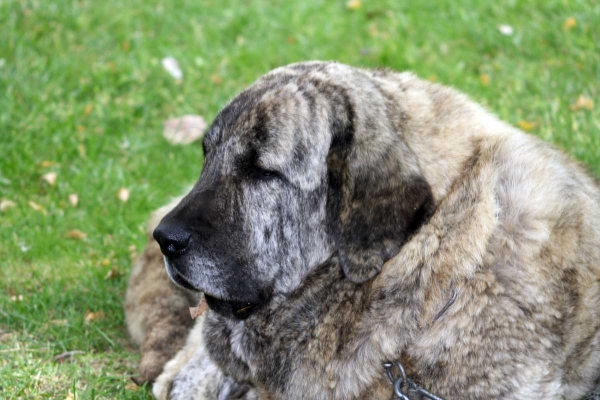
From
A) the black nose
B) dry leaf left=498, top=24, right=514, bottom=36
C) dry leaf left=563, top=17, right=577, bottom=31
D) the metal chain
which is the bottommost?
dry leaf left=498, top=24, right=514, bottom=36

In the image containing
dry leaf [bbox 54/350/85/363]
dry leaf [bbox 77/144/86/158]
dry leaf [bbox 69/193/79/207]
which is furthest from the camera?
Result: dry leaf [bbox 77/144/86/158]

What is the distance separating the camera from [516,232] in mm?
3715

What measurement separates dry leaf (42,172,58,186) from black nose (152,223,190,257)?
131 inches

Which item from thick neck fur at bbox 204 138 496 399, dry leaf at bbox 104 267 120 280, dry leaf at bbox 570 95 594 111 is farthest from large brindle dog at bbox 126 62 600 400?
dry leaf at bbox 570 95 594 111

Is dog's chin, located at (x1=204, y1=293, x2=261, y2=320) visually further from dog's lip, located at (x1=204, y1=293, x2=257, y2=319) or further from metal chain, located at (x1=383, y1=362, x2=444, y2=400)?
metal chain, located at (x1=383, y1=362, x2=444, y2=400)

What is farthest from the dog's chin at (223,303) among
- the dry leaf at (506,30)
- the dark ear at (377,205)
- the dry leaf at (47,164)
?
the dry leaf at (506,30)

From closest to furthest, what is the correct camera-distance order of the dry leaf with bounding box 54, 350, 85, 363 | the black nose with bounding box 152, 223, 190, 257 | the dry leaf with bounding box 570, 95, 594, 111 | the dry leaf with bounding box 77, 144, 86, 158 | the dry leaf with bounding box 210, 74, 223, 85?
the black nose with bounding box 152, 223, 190, 257 → the dry leaf with bounding box 54, 350, 85, 363 → the dry leaf with bounding box 570, 95, 594, 111 → the dry leaf with bounding box 77, 144, 86, 158 → the dry leaf with bounding box 210, 74, 223, 85

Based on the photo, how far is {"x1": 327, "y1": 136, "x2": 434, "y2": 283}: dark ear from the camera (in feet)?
12.0

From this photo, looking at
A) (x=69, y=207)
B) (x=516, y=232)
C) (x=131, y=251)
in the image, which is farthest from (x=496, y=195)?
(x=69, y=207)

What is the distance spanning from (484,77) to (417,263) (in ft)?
14.7

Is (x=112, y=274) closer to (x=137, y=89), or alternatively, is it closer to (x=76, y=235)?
(x=76, y=235)

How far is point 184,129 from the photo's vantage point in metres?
7.49

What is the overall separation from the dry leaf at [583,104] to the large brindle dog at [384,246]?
3.19 metres

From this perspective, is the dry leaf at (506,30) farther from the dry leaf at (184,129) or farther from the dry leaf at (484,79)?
the dry leaf at (184,129)
